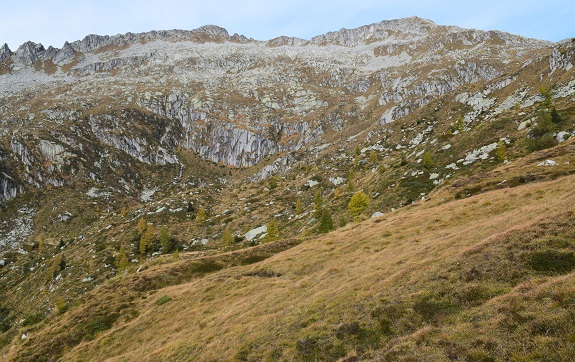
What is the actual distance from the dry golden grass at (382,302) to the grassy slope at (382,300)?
10 centimetres

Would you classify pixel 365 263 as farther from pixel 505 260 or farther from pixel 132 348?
pixel 132 348

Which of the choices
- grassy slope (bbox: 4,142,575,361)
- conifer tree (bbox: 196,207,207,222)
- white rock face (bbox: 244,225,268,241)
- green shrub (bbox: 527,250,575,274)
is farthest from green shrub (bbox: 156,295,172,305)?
conifer tree (bbox: 196,207,207,222)

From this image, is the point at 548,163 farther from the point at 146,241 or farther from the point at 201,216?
the point at 201,216

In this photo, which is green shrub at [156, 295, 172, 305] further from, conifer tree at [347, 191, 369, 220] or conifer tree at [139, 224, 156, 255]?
conifer tree at [139, 224, 156, 255]

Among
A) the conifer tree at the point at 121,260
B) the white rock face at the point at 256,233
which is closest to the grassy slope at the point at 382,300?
the conifer tree at the point at 121,260

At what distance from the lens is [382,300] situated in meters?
22.4

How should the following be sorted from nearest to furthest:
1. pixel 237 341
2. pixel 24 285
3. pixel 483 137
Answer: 1. pixel 237 341
2. pixel 483 137
3. pixel 24 285

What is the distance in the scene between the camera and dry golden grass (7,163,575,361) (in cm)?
1529

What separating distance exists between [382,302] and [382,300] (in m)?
0.25

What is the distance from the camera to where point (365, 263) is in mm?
→ 34625

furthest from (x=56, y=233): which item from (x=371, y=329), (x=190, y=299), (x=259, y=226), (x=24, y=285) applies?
(x=371, y=329)

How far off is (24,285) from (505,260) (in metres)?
151

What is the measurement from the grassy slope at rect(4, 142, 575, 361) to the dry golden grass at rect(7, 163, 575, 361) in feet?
0.33

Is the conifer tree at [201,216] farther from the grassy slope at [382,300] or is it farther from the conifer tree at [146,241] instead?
the grassy slope at [382,300]
